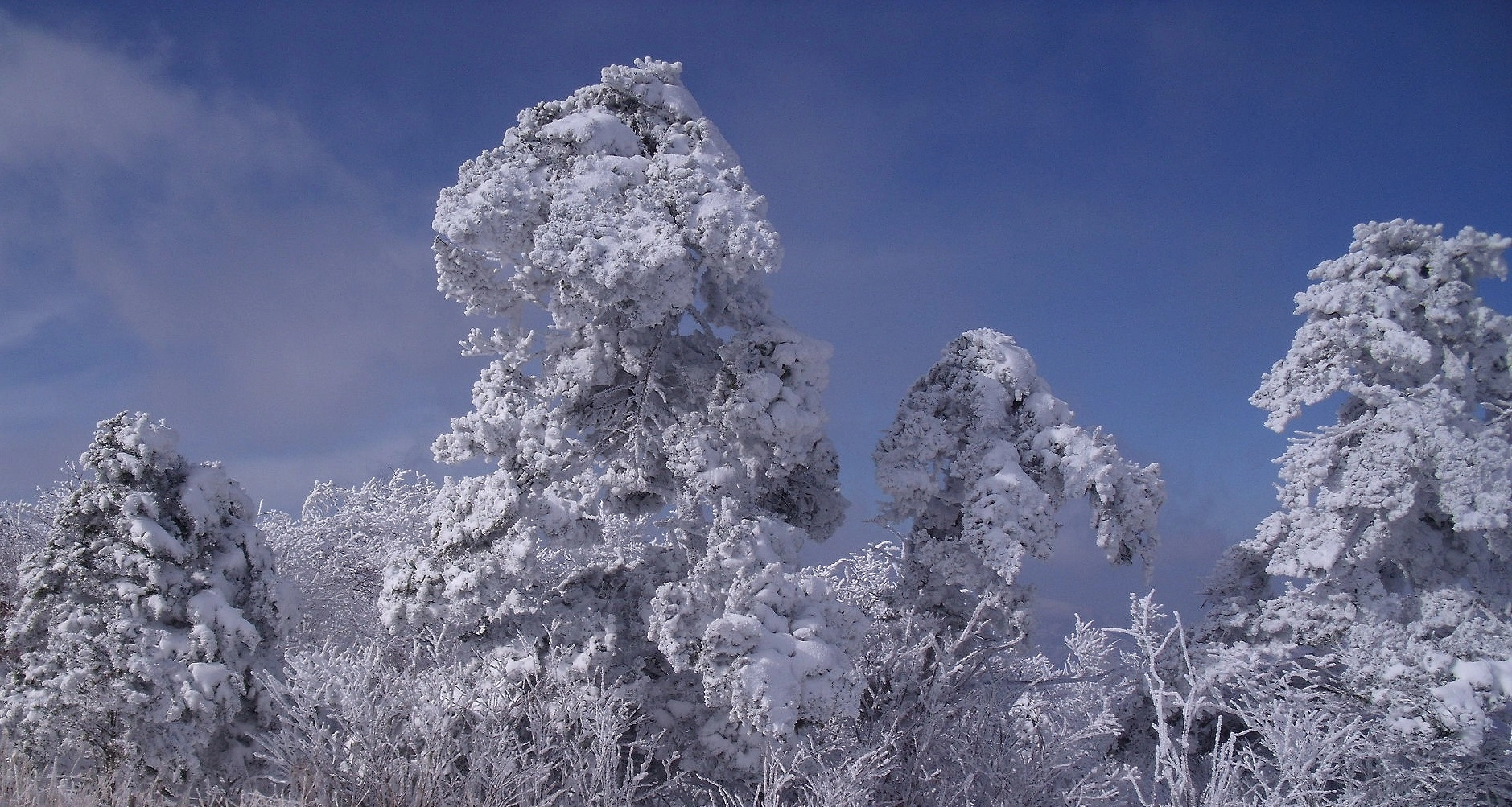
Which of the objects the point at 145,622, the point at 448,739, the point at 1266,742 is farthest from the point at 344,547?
the point at 1266,742

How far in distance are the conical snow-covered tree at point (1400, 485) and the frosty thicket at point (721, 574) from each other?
0.05m

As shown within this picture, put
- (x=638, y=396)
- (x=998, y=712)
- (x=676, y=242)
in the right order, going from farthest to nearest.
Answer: (x=638, y=396), (x=998, y=712), (x=676, y=242)

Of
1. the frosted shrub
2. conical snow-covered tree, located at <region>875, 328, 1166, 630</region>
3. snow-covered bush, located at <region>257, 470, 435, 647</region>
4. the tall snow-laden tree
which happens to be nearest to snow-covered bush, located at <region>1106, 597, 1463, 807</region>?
conical snow-covered tree, located at <region>875, 328, 1166, 630</region>

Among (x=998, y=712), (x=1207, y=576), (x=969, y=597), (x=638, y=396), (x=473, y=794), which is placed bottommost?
(x=473, y=794)

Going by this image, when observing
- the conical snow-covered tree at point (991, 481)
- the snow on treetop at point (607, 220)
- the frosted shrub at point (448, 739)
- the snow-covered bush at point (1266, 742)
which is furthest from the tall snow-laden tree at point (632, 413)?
the snow-covered bush at point (1266, 742)

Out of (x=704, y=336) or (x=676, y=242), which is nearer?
(x=676, y=242)

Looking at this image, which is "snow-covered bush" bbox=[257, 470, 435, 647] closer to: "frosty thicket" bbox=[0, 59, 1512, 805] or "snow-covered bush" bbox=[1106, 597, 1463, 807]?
"frosty thicket" bbox=[0, 59, 1512, 805]

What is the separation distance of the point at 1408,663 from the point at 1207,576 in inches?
122

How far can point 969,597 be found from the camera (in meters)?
11.4

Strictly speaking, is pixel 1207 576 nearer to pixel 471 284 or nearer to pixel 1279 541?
pixel 1279 541

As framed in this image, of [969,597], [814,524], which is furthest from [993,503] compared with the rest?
[814,524]

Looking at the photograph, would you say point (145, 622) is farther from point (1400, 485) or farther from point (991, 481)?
point (1400, 485)

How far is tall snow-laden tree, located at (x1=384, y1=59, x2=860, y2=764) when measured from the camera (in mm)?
9133

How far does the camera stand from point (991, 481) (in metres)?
10.5
